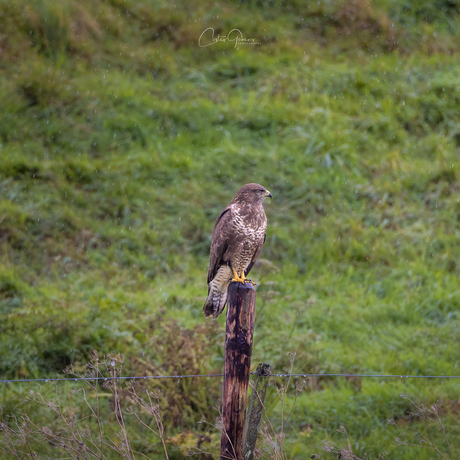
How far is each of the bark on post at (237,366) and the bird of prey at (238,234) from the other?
1066 mm

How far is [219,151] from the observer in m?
8.08

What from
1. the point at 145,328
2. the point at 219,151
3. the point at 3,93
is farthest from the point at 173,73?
the point at 145,328

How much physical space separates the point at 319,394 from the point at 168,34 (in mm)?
7720

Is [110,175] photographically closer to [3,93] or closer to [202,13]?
[3,93]

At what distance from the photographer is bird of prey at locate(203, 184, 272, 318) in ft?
11.9

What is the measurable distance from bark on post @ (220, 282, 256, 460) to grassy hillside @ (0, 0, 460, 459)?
1.26 m

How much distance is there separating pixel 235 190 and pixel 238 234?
4055 mm

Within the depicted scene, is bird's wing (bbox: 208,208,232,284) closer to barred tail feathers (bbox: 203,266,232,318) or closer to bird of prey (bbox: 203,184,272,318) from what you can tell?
bird of prey (bbox: 203,184,272,318)

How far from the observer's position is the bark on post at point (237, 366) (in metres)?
2.57

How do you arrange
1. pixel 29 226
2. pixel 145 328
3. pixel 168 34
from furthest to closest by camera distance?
pixel 168 34 → pixel 29 226 → pixel 145 328

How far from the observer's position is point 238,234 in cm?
361
